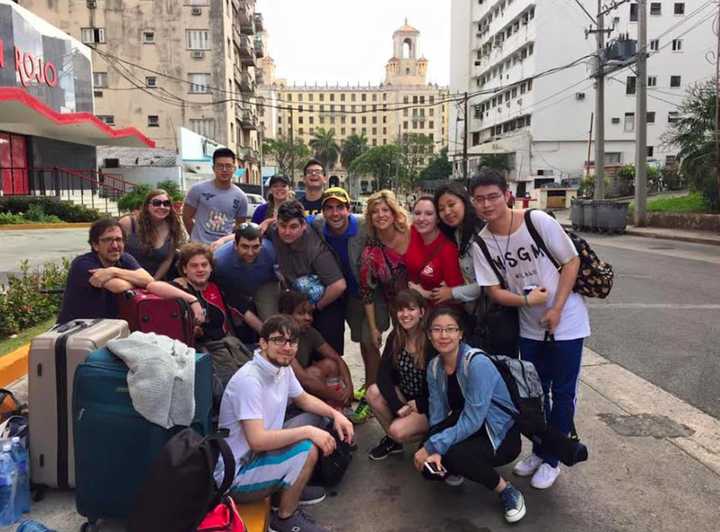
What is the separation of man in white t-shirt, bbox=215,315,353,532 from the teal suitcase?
373mm

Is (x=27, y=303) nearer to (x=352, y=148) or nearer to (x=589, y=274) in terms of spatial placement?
(x=589, y=274)

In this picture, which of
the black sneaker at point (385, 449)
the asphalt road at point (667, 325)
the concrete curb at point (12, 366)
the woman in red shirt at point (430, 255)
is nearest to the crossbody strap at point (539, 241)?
the woman in red shirt at point (430, 255)

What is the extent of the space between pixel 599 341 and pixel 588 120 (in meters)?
47.6

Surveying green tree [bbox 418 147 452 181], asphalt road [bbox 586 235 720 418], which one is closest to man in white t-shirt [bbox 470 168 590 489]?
asphalt road [bbox 586 235 720 418]

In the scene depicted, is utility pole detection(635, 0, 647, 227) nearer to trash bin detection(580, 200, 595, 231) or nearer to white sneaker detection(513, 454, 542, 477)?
trash bin detection(580, 200, 595, 231)

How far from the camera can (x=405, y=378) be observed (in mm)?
3691

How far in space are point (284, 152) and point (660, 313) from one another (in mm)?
92135

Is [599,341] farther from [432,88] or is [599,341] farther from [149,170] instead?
[432,88]

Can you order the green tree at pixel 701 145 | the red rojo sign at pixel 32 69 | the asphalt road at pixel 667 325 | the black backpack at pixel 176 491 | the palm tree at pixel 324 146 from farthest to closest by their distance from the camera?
1. the palm tree at pixel 324 146
2. the red rojo sign at pixel 32 69
3. the green tree at pixel 701 145
4. the asphalt road at pixel 667 325
5. the black backpack at pixel 176 491

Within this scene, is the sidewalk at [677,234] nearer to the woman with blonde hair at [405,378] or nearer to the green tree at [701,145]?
the green tree at [701,145]

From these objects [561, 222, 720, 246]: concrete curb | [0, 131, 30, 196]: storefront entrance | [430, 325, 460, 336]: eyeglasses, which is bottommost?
[561, 222, 720, 246]: concrete curb

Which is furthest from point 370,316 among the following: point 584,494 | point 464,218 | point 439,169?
point 439,169

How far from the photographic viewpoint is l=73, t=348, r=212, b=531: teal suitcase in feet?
9.05

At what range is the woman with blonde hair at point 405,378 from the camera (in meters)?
3.57
